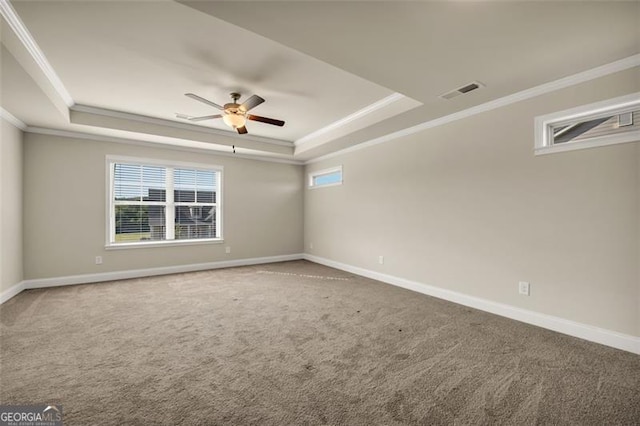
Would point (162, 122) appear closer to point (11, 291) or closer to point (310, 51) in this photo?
point (11, 291)

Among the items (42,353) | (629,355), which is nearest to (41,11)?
(42,353)

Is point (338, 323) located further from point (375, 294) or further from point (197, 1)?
point (197, 1)

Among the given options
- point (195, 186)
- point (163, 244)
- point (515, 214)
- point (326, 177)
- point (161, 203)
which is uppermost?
point (326, 177)

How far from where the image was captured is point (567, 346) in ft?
8.05

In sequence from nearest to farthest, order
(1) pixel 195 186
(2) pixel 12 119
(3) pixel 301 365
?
(3) pixel 301 365, (2) pixel 12 119, (1) pixel 195 186

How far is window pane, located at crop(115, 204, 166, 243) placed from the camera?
491cm

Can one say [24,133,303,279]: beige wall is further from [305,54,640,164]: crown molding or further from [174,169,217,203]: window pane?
[305,54,640,164]: crown molding

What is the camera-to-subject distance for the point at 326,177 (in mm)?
6270

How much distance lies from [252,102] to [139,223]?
3487 mm

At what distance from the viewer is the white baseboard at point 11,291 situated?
11.7 ft

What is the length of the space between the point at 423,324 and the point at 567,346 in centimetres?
119

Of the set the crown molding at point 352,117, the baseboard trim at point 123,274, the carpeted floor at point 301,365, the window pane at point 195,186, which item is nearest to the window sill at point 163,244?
the baseboard trim at point 123,274

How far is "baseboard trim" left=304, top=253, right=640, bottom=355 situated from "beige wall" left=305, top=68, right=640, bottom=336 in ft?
0.21

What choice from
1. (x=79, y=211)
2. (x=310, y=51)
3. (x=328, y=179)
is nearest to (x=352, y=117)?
(x=328, y=179)
